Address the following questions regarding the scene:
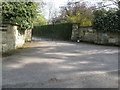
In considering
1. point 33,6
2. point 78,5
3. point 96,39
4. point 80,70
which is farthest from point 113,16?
point 78,5

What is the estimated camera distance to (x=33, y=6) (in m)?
8.31

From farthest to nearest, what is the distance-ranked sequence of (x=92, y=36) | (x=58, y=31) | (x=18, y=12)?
(x=58, y=31) → (x=92, y=36) → (x=18, y=12)

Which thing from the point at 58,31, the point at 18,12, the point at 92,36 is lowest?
the point at 92,36

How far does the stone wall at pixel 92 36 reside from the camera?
35.1 ft

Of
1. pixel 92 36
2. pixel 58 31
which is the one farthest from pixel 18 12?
pixel 58 31

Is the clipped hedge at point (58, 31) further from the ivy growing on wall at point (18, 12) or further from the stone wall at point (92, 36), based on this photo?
the ivy growing on wall at point (18, 12)

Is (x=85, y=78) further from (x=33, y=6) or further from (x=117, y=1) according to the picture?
(x=117, y=1)

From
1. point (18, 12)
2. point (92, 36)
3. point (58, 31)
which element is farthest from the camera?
point (58, 31)

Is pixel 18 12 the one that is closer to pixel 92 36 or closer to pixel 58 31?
pixel 92 36

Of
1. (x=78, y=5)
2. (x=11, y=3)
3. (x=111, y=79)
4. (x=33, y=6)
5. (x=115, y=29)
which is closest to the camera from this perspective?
(x=111, y=79)

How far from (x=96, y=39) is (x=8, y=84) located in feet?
31.2

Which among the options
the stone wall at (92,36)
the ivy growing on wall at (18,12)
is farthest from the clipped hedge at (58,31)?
the ivy growing on wall at (18,12)

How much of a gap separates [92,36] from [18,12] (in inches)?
282

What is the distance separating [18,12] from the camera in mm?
7090
